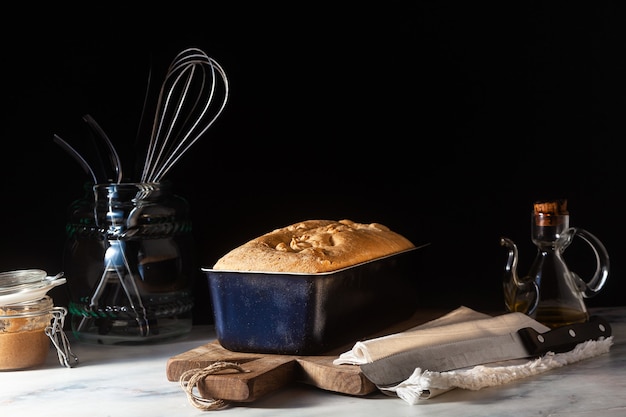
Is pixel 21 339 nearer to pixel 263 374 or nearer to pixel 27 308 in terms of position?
pixel 27 308

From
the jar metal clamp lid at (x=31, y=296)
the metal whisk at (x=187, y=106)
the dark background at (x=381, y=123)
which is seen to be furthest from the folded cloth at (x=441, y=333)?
the metal whisk at (x=187, y=106)

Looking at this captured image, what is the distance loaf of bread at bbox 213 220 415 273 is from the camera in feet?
4.55

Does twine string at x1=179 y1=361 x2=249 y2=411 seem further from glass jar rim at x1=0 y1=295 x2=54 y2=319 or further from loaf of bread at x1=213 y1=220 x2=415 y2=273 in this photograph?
glass jar rim at x1=0 y1=295 x2=54 y2=319

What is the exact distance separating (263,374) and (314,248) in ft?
0.85

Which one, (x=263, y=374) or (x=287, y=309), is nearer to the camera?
(x=263, y=374)

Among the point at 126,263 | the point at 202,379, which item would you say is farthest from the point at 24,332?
the point at 202,379

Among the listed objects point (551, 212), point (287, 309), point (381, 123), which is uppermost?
point (381, 123)

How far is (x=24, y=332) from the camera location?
143cm

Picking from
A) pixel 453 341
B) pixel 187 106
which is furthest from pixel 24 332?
pixel 453 341

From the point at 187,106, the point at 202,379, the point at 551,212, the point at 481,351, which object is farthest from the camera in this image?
the point at 187,106

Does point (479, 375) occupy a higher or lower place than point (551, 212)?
lower

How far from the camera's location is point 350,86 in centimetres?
183

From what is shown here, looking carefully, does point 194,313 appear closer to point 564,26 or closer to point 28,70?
point 28,70

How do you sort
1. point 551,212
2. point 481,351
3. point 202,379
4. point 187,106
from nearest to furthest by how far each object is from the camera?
point 202,379 < point 481,351 < point 551,212 < point 187,106
